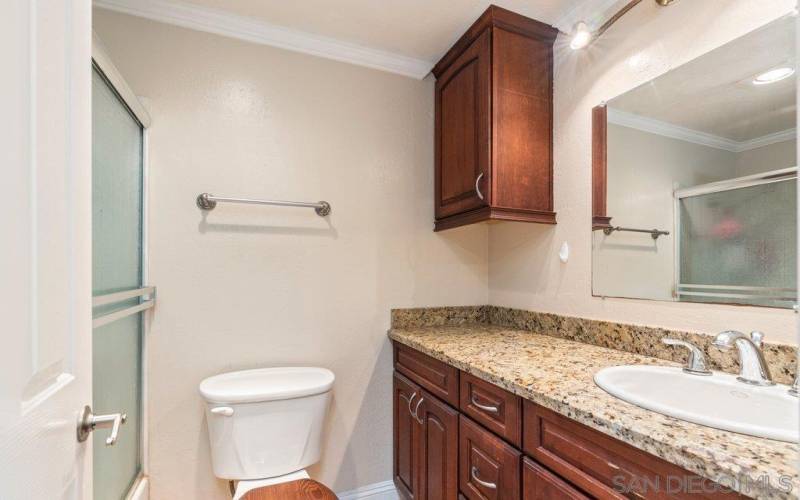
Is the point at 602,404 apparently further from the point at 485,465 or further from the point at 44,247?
the point at 44,247

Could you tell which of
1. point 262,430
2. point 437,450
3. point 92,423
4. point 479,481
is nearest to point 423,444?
point 437,450

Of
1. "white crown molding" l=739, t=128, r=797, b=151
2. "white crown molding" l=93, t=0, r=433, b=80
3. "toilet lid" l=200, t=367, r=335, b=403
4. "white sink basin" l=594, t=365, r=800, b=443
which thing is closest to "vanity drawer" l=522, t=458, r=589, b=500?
"white sink basin" l=594, t=365, r=800, b=443

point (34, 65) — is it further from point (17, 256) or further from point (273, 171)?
point (273, 171)

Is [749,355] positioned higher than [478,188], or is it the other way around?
[478,188]

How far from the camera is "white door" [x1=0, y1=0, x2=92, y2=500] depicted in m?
0.42

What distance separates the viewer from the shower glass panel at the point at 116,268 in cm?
108

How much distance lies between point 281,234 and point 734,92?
169cm

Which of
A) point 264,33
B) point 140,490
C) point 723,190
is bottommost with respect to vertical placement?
point 140,490

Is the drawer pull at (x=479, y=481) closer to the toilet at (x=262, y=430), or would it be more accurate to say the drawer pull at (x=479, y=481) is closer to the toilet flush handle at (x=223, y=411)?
the toilet at (x=262, y=430)

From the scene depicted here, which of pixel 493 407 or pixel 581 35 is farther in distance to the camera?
pixel 581 35

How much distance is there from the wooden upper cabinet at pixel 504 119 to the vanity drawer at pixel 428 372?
635 mm

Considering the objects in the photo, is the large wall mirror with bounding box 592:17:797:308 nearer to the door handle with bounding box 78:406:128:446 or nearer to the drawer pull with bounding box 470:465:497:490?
the drawer pull with bounding box 470:465:497:490

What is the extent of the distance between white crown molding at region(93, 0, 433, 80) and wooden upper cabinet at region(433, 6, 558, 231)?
12.5 inches

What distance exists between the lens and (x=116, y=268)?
3.99ft
